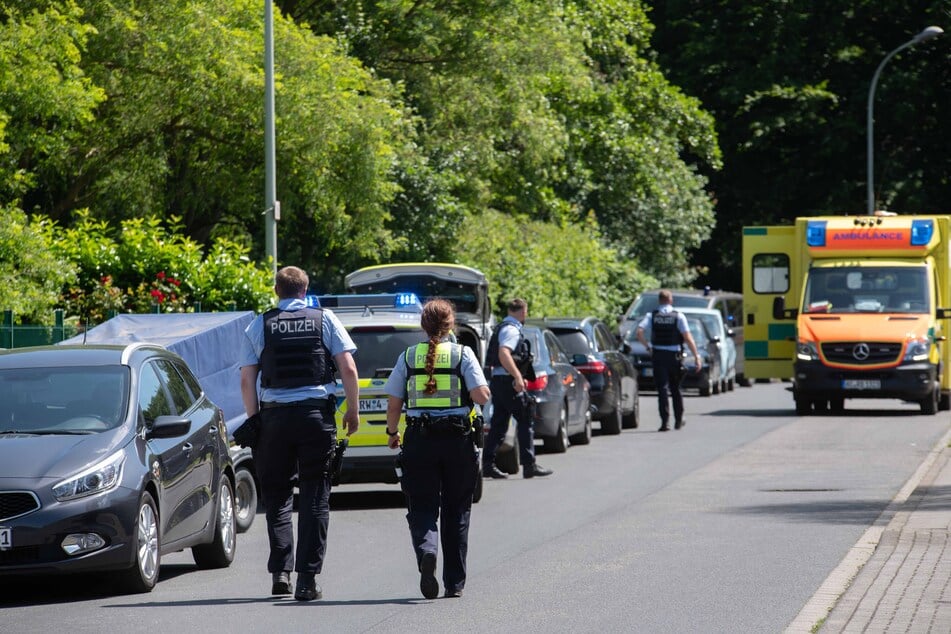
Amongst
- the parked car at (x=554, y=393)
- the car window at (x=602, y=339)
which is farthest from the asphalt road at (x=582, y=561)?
the car window at (x=602, y=339)

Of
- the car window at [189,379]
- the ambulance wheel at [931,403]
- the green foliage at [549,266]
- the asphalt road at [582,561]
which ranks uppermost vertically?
the green foliage at [549,266]

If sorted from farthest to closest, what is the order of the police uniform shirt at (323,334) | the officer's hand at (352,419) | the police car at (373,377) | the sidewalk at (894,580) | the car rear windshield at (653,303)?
the car rear windshield at (653,303), the police car at (373,377), the police uniform shirt at (323,334), the officer's hand at (352,419), the sidewalk at (894,580)

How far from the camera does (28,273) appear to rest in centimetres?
1895

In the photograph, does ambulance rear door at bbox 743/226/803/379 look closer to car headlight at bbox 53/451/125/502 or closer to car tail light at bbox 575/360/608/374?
car tail light at bbox 575/360/608/374

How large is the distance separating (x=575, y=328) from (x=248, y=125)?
21.0 ft

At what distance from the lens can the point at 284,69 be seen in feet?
84.9

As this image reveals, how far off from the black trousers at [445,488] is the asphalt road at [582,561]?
0.26 m

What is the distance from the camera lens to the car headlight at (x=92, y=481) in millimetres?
9359

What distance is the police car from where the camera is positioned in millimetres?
14258

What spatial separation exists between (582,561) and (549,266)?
24.5m

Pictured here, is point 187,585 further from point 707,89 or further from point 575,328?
point 707,89

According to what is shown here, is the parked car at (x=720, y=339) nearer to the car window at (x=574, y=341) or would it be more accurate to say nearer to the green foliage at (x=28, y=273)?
the car window at (x=574, y=341)

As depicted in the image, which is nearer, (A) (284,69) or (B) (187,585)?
(B) (187,585)

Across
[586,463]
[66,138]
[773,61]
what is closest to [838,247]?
[586,463]
